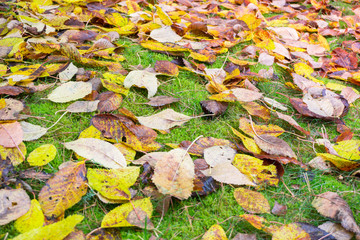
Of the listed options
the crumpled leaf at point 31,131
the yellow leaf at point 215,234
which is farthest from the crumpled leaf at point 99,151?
the yellow leaf at point 215,234

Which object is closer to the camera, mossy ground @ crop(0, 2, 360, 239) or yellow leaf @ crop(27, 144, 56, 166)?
mossy ground @ crop(0, 2, 360, 239)

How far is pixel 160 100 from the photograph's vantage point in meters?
1.46

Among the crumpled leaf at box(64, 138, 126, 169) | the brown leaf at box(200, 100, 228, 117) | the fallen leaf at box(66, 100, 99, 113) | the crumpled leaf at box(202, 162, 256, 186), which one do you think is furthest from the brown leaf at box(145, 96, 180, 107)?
the crumpled leaf at box(202, 162, 256, 186)

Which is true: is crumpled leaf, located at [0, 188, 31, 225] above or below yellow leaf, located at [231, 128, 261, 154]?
above

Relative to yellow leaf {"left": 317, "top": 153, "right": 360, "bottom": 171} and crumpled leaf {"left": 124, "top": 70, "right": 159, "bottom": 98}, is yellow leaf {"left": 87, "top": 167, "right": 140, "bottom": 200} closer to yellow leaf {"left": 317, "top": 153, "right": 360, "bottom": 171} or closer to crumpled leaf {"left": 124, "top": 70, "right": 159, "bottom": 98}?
crumpled leaf {"left": 124, "top": 70, "right": 159, "bottom": 98}

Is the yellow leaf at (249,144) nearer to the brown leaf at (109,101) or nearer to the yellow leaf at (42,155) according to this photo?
the brown leaf at (109,101)

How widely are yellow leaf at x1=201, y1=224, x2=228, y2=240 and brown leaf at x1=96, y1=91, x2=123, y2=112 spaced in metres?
0.76

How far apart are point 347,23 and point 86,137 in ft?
9.25

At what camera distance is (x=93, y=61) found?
164cm

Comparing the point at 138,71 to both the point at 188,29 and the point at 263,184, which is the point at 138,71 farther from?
the point at 263,184

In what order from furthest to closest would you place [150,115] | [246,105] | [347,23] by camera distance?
1. [347,23]
2. [246,105]
3. [150,115]

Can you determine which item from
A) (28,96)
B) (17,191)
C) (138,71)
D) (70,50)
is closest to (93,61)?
(70,50)

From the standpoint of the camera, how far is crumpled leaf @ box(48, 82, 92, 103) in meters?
1.37

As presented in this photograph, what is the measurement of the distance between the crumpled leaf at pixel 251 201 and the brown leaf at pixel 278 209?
0.03m
